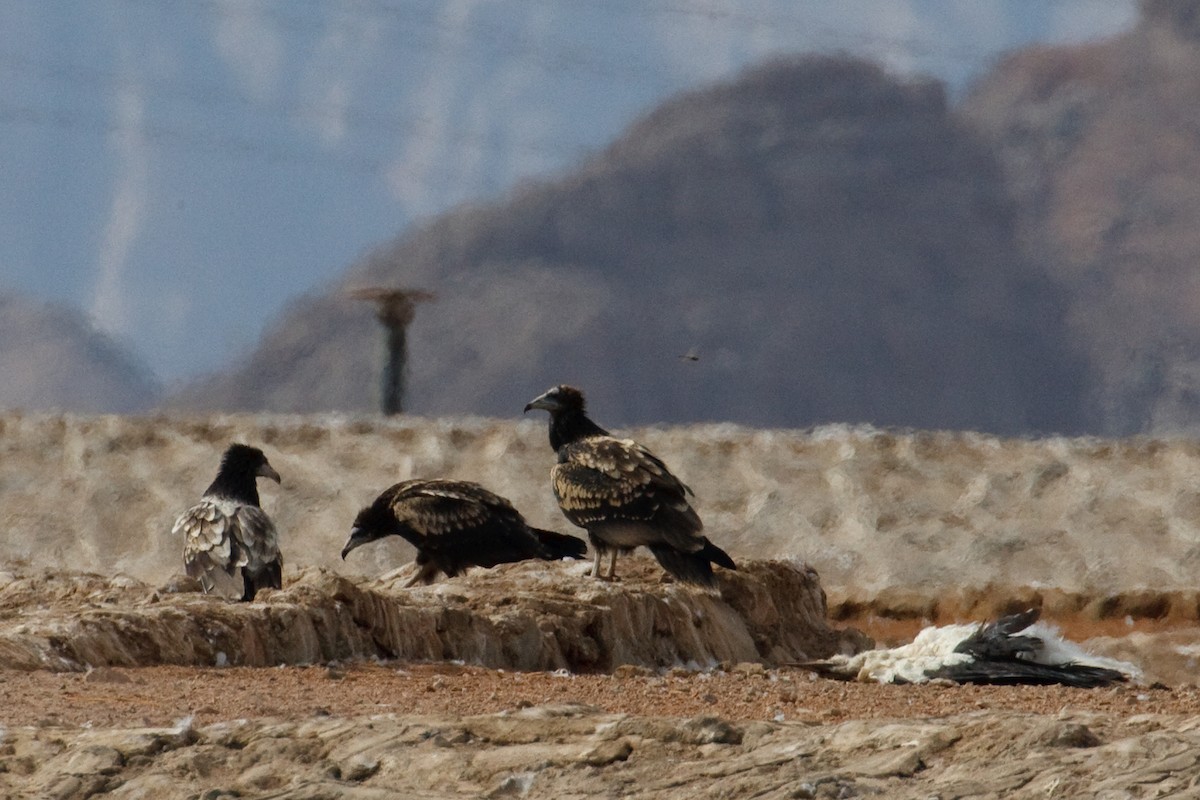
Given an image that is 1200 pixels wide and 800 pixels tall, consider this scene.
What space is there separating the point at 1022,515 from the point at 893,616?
7.80ft

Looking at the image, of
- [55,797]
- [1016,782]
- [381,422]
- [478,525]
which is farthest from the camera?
[381,422]

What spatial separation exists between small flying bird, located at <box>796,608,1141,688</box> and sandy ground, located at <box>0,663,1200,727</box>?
0.30 metres

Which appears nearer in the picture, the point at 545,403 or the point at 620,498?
the point at 620,498

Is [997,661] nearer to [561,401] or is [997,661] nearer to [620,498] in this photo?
[620,498]

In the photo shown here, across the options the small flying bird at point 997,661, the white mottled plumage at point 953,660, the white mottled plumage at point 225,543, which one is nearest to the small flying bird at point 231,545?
the white mottled plumage at point 225,543

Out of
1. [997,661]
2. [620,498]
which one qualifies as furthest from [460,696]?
[620,498]

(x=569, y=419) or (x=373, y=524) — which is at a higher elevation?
(x=569, y=419)

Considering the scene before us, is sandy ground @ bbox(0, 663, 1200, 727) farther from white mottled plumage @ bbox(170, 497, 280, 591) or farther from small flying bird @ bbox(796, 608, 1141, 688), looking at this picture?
white mottled plumage @ bbox(170, 497, 280, 591)

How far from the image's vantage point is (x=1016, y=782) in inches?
196

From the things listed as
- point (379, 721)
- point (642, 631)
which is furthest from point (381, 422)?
point (379, 721)

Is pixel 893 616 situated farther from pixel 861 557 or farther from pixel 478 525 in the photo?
pixel 478 525

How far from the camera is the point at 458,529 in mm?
12070

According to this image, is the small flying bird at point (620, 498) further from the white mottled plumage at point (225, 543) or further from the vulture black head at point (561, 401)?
the white mottled plumage at point (225, 543)

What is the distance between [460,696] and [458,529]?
5.02m
